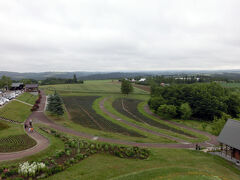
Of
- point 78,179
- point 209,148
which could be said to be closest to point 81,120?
point 78,179

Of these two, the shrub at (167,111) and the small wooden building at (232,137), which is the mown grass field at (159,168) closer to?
the small wooden building at (232,137)

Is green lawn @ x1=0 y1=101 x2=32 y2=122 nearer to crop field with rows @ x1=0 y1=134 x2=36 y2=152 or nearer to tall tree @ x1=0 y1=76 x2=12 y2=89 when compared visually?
crop field with rows @ x1=0 y1=134 x2=36 y2=152

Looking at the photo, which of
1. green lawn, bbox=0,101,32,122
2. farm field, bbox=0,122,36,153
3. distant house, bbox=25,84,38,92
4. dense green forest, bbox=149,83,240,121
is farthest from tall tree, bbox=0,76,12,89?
dense green forest, bbox=149,83,240,121

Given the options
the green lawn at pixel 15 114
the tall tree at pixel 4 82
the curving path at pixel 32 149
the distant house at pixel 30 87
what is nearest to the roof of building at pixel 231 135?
the curving path at pixel 32 149

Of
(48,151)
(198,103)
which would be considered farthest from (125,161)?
(198,103)

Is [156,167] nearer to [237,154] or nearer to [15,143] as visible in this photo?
[237,154]

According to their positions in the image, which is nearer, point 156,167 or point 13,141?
point 156,167
